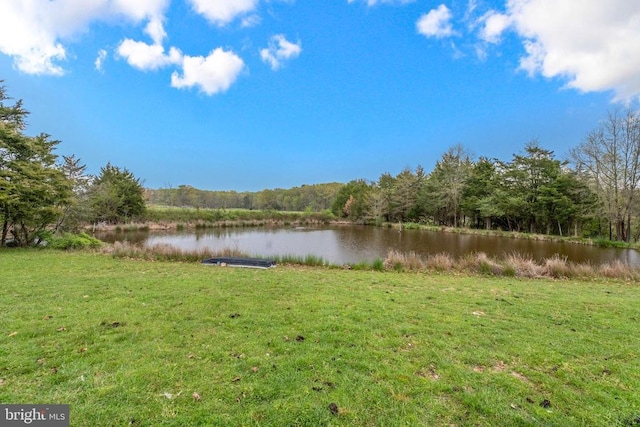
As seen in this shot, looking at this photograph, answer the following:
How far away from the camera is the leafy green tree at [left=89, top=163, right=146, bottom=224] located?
27969 millimetres

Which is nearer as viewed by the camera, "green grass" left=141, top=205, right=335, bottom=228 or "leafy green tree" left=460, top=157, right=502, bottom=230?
"leafy green tree" left=460, top=157, right=502, bottom=230

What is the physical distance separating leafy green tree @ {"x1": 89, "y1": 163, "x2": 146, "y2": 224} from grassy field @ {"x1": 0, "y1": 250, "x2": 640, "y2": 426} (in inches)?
1062

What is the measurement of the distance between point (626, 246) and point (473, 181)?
53.7 ft

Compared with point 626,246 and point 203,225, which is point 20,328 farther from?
point 203,225

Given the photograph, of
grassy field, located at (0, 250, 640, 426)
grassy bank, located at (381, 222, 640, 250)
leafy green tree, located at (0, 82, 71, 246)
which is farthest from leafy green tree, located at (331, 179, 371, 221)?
grassy field, located at (0, 250, 640, 426)

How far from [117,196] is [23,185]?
68.2 feet

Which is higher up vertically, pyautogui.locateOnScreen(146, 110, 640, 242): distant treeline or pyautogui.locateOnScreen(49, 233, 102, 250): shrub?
pyautogui.locateOnScreen(146, 110, 640, 242): distant treeline

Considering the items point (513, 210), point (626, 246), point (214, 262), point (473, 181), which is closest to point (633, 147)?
point (626, 246)

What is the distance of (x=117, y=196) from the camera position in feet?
95.0

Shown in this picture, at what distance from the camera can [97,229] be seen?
87.5 feet

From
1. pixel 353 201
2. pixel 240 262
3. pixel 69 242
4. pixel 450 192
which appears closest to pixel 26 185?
pixel 69 242

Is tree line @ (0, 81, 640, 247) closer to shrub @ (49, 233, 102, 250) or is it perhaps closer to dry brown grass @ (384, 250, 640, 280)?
shrub @ (49, 233, 102, 250)

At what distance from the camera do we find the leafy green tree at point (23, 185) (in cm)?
1048

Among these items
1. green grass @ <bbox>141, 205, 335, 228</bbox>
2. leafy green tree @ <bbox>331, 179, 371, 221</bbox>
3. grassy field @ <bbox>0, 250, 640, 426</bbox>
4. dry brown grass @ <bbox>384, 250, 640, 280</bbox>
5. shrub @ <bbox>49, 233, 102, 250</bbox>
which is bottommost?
dry brown grass @ <bbox>384, 250, 640, 280</bbox>
